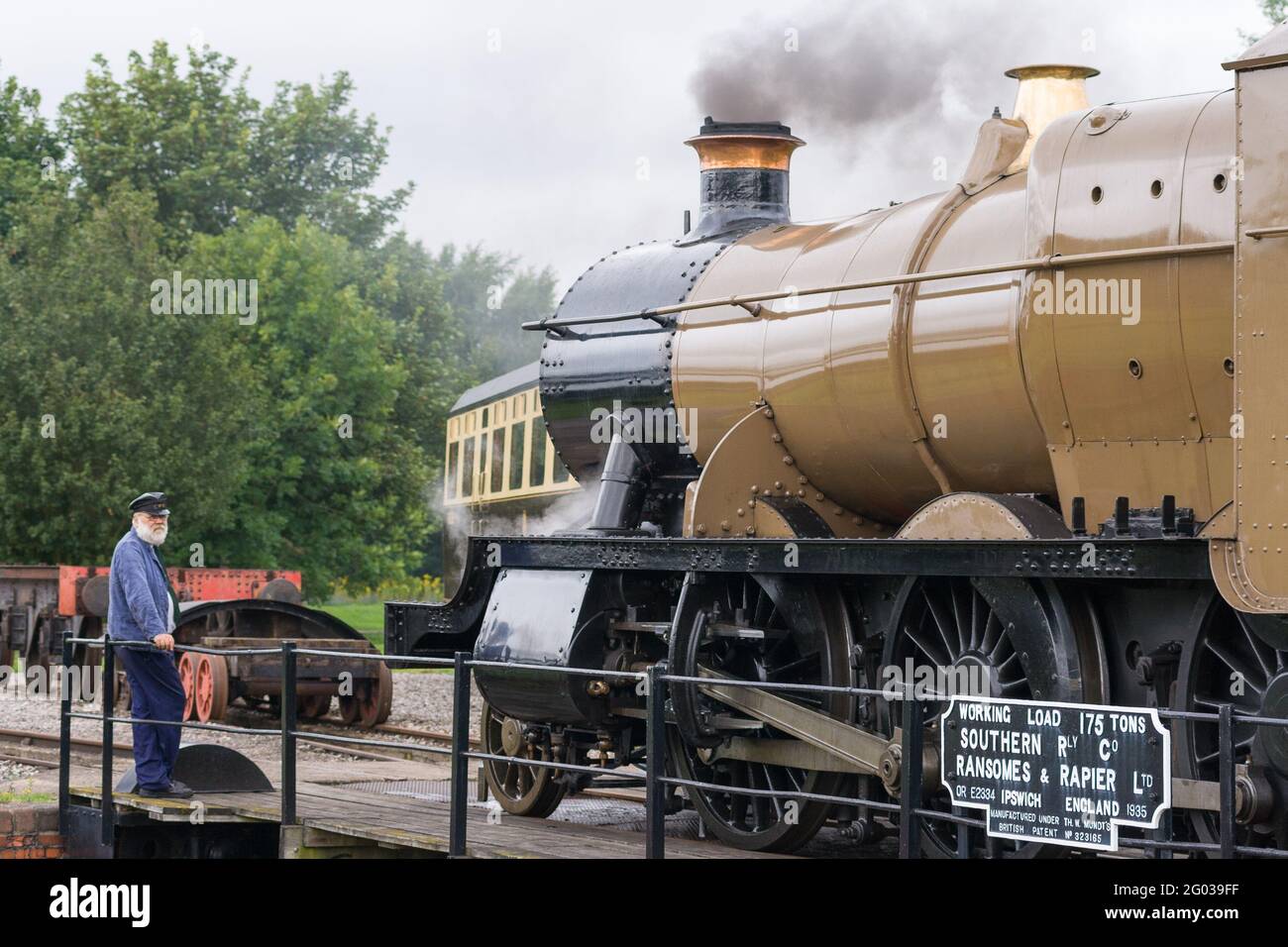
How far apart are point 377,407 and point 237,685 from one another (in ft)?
67.7

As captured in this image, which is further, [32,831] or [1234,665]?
[32,831]

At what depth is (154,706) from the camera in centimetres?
1010

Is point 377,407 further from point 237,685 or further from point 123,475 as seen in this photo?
point 237,685

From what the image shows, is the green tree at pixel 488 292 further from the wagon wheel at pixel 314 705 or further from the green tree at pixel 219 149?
the wagon wheel at pixel 314 705

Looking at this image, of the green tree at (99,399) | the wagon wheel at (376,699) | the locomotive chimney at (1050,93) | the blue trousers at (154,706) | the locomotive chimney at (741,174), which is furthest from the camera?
the green tree at (99,399)

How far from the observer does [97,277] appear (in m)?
29.5

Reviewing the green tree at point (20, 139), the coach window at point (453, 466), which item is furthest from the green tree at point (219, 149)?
the coach window at point (453, 466)

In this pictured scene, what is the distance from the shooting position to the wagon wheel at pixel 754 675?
30.1ft

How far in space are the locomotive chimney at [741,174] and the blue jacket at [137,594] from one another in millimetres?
3562

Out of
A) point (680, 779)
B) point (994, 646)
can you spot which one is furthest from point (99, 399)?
point (994, 646)

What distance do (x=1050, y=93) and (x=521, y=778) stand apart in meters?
4.87

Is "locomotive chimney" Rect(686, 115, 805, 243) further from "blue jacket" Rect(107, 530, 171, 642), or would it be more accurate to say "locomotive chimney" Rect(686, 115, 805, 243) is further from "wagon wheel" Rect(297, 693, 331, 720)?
"wagon wheel" Rect(297, 693, 331, 720)

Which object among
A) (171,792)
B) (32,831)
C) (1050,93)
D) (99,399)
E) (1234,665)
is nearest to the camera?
(1234,665)

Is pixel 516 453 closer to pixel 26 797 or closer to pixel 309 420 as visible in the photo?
pixel 26 797
